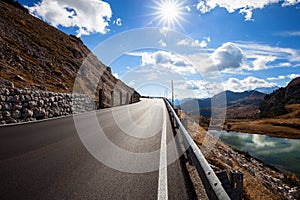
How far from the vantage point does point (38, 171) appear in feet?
14.4

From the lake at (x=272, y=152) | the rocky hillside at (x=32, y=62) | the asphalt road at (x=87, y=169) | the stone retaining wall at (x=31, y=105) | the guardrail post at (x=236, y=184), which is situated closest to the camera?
the guardrail post at (x=236, y=184)

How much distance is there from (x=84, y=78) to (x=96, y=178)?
38.3 m

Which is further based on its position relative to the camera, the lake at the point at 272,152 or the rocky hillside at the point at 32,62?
the rocky hillside at the point at 32,62

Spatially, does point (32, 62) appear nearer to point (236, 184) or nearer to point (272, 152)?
point (236, 184)

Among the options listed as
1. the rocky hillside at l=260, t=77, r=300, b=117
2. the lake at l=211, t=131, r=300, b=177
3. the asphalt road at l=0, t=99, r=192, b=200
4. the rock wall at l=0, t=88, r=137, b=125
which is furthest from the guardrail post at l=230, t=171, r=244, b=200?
→ the rocky hillside at l=260, t=77, r=300, b=117

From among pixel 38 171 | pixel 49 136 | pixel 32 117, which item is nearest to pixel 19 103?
pixel 32 117

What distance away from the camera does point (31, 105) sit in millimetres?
11469

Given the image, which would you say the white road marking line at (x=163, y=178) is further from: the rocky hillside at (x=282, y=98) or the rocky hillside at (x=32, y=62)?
the rocky hillside at (x=282, y=98)

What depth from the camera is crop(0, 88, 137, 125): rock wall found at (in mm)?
9984

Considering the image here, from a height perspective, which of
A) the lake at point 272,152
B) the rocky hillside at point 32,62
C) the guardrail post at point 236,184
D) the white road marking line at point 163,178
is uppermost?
the rocky hillside at point 32,62

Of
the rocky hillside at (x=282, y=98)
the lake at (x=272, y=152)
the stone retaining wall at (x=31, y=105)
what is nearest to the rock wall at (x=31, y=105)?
Answer: the stone retaining wall at (x=31, y=105)

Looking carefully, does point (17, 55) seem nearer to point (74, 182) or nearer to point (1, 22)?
point (1, 22)

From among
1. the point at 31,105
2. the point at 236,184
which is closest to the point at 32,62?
the point at 31,105

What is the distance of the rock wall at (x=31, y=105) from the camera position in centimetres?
998
